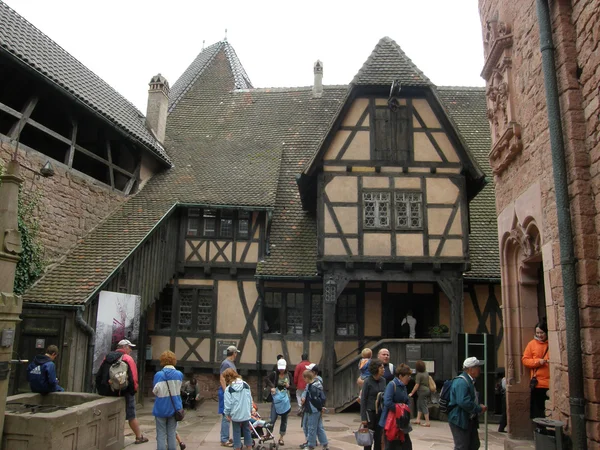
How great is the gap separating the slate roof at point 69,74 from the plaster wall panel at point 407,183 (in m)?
7.33

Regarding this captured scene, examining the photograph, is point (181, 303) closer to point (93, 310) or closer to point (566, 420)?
point (93, 310)

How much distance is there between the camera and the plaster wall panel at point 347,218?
13.8 meters

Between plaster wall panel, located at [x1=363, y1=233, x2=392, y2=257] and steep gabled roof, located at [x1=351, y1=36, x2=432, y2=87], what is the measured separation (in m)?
4.01

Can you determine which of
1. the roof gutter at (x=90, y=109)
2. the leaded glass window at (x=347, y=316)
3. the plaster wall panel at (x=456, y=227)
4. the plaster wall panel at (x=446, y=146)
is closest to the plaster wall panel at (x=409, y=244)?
the plaster wall panel at (x=456, y=227)

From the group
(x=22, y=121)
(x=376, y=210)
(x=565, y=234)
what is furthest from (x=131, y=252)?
(x=565, y=234)

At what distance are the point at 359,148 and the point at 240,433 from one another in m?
8.71

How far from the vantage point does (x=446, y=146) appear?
14.3m

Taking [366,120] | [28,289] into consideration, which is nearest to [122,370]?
[28,289]

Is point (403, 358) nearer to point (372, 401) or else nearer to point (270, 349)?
point (270, 349)

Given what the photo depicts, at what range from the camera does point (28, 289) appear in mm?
12141

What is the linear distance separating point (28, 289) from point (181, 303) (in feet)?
15.0

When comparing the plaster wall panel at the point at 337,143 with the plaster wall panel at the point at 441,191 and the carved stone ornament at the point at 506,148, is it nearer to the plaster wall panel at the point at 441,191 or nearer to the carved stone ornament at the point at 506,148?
the plaster wall panel at the point at 441,191

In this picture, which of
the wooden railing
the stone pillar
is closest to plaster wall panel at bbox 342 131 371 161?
the wooden railing

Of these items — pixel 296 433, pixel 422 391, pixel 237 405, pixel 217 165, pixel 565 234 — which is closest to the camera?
pixel 565 234
